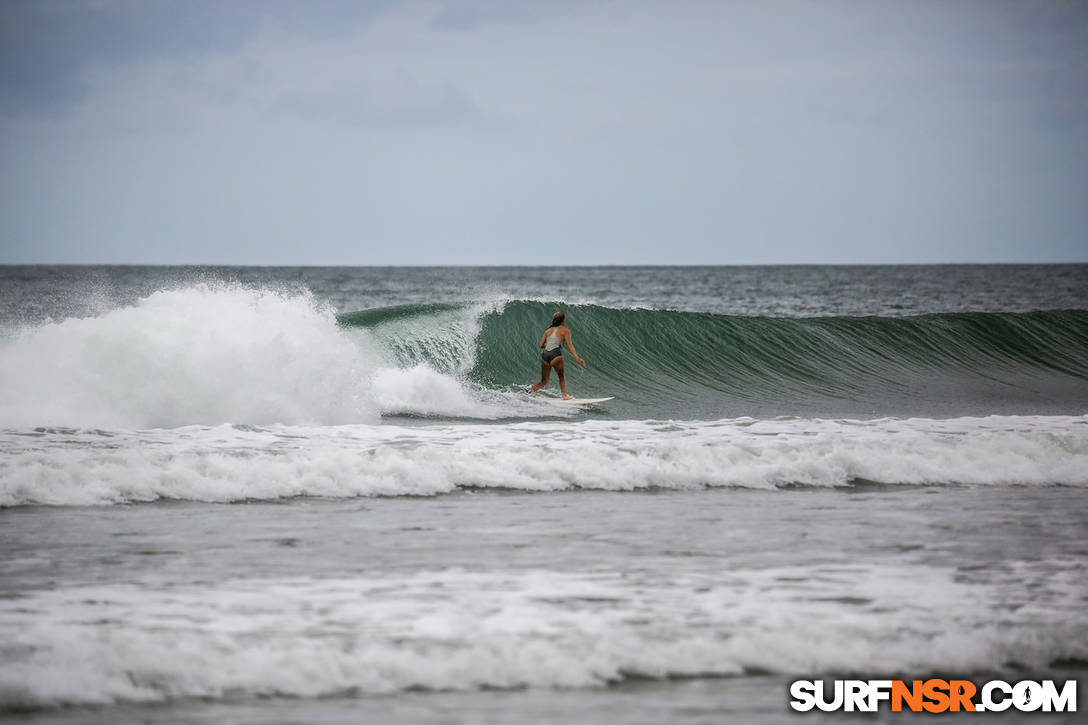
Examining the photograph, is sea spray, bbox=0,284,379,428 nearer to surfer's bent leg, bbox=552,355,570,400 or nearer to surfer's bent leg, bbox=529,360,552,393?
surfer's bent leg, bbox=529,360,552,393

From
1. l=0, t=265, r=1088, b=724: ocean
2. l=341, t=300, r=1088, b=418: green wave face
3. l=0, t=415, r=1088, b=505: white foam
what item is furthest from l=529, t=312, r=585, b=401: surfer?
l=0, t=415, r=1088, b=505: white foam

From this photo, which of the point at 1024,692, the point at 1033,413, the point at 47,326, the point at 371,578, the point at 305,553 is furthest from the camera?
the point at 1033,413

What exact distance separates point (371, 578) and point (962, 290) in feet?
214

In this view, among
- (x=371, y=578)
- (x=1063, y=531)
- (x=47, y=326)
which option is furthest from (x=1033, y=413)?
(x=47, y=326)

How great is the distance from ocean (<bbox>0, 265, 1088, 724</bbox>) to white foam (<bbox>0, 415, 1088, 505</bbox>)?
4 centimetres

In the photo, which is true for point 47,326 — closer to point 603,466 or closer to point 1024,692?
point 603,466

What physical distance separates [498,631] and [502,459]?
473 centimetres

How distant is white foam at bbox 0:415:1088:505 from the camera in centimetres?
889

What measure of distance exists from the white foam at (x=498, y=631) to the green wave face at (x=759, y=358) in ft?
29.4

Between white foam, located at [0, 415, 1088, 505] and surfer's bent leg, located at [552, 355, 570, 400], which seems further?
surfer's bent leg, located at [552, 355, 570, 400]

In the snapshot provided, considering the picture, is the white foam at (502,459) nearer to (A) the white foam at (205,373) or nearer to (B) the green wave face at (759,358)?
(A) the white foam at (205,373)

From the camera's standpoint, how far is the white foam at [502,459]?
889cm

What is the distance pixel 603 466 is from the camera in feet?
32.0

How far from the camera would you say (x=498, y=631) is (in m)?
5.09
